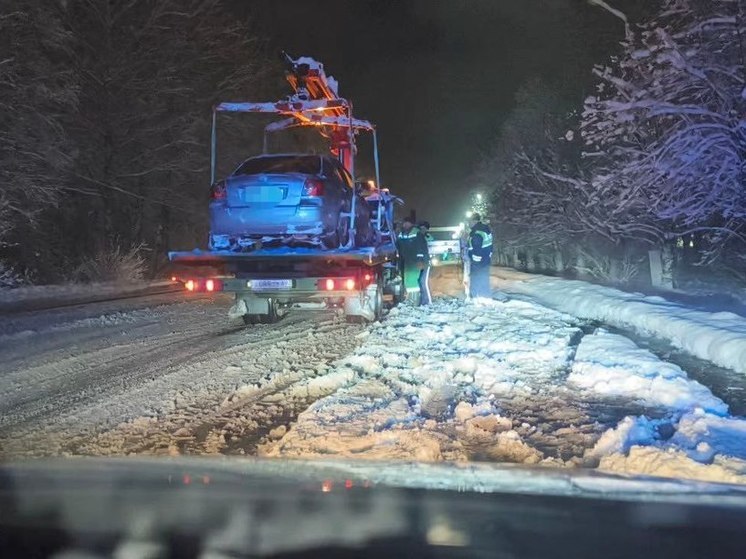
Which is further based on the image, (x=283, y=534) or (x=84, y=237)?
(x=84, y=237)

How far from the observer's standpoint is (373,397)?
6828 mm

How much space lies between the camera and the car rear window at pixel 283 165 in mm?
10312

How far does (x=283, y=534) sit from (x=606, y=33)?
22609mm

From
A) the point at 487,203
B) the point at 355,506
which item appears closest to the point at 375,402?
the point at 355,506

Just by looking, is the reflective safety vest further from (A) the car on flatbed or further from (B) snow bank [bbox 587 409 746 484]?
(B) snow bank [bbox 587 409 746 484]

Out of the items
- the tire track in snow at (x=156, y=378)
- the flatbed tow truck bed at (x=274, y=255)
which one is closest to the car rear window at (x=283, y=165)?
the flatbed tow truck bed at (x=274, y=255)

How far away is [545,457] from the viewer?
16.9 ft

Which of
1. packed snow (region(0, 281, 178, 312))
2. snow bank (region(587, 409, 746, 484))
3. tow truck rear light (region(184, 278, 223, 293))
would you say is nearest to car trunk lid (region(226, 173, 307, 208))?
tow truck rear light (region(184, 278, 223, 293))

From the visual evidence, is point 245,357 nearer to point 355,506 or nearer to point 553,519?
point 355,506

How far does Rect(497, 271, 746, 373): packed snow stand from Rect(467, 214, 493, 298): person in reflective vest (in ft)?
6.05

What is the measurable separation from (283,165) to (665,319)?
22.0ft

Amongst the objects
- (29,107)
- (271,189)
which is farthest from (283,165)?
(29,107)

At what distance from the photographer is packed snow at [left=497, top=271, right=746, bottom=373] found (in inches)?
351

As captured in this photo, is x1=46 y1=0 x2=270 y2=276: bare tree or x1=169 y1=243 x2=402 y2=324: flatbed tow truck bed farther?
x1=46 y1=0 x2=270 y2=276: bare tree
